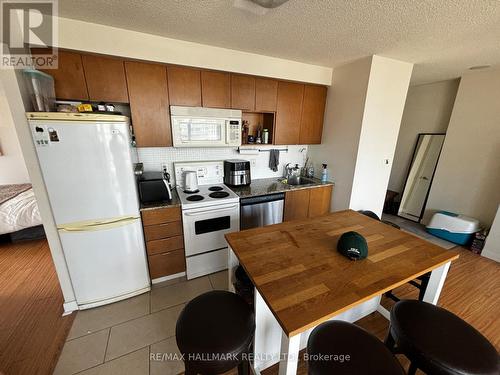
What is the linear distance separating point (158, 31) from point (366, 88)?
227 centimetres

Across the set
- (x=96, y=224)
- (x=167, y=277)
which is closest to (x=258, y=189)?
(x=167, y=277)

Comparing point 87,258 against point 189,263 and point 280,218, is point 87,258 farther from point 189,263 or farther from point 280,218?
point 280,218

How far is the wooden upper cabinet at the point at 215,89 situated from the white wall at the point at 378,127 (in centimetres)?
165

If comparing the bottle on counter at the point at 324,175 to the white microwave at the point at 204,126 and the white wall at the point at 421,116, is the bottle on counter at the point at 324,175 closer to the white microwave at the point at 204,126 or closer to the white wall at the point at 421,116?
the white microwave at the point at 204,126

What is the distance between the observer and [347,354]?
34.9 inches

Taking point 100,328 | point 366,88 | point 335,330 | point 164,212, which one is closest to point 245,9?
point 366,88

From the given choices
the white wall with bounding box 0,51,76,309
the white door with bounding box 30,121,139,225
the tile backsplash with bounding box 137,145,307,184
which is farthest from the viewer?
the tile backsplash with bounding box 137,145,307,184

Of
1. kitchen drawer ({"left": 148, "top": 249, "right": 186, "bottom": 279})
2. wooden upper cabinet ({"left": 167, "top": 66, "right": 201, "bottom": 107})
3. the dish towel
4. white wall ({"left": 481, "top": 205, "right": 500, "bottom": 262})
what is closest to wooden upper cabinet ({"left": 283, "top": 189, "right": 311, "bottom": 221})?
the dish towel

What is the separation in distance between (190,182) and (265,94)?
1445 mm

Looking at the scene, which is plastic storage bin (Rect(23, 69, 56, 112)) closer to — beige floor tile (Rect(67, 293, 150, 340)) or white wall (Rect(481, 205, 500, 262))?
beige floor tile (Rect(67, 293, 150, 340))

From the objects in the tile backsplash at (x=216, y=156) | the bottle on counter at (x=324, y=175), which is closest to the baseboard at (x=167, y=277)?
the tile backsplash at (x=216, y=156)

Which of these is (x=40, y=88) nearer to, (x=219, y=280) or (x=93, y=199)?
(x=93, y=199)

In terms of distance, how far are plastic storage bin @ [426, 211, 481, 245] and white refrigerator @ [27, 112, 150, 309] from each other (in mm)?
4180

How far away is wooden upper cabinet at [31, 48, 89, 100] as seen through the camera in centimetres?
167
